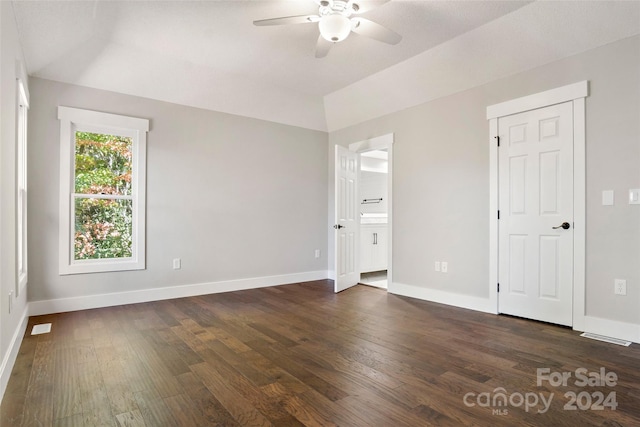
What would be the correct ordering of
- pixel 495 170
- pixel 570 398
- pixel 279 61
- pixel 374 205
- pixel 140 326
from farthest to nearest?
pixel 374 205 → pixel 279 61 → pixel 495 170 → pixel 140 326 → pixel 570 398

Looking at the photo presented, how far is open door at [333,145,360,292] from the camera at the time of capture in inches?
187

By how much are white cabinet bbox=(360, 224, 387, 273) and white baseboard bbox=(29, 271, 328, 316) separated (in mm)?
924

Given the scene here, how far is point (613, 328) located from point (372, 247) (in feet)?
11.4

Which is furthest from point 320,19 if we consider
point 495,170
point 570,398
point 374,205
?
point 374,205

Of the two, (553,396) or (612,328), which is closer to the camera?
(553,396)

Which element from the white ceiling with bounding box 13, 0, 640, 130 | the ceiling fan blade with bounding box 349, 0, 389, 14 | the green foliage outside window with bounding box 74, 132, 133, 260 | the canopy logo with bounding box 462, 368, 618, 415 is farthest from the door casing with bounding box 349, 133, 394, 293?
the green foliage outside window with bounding box 74, 132, 133, 260

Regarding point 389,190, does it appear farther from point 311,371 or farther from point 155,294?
point 155,294

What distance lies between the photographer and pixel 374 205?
717 centimetres

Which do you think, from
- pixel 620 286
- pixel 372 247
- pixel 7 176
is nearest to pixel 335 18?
pixel 7 176

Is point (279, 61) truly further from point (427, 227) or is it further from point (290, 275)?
point (290, 275)

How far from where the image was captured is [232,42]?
3500mm

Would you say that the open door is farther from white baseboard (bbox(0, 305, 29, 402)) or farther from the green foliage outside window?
white baseboard (bbox(0, 305, 29, 402))

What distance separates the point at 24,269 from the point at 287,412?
3.06 metres

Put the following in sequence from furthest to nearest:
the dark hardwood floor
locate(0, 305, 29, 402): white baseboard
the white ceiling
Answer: the white ceiling
locate(0, 305, 29, 402): white baseboard
the dark hardwood floor
